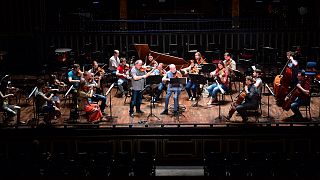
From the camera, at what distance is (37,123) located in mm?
13281

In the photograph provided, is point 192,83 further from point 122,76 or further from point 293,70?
point 293,70

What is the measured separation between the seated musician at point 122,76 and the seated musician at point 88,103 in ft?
5.12

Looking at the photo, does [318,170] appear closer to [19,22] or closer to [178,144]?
[178,144]

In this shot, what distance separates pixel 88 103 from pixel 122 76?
7.07 feet

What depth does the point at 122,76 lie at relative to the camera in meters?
15.2

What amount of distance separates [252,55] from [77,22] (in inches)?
245

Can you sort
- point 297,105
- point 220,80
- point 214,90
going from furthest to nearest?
point 214,90 → point 220,80 → point 297,105

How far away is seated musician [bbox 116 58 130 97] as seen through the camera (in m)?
15.1

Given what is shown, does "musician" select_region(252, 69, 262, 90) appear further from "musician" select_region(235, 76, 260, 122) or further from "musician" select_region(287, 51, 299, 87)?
"musician" select_region(287, 51, 299, 87)

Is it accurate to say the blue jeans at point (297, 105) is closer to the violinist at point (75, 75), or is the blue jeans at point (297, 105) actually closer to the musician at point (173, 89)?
the musician at point (173, 89)

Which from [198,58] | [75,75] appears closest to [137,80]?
[75,75]

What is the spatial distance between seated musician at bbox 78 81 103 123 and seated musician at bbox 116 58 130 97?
5.12ft

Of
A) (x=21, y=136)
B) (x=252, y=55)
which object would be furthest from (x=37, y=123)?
(x=252, y=55)

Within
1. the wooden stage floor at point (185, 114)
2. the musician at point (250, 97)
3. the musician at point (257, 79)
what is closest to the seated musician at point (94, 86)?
the wooden stage floor at point (185, 114)
